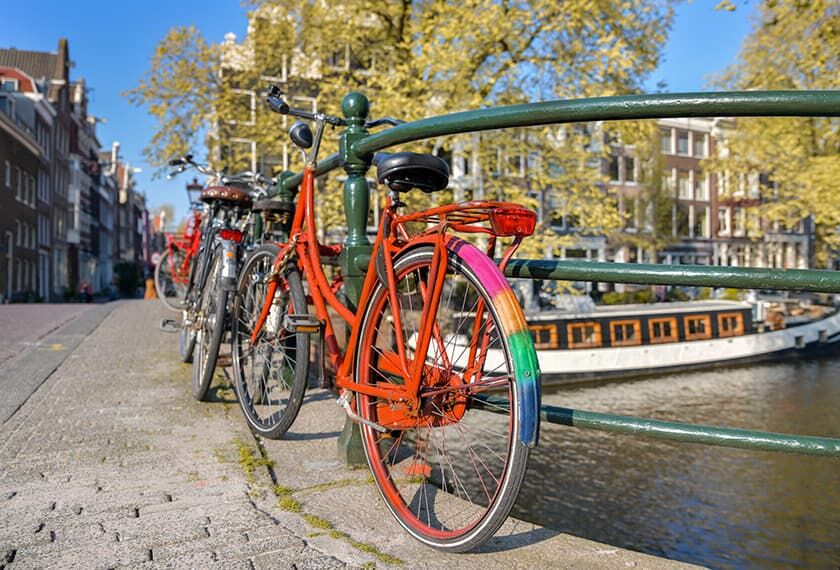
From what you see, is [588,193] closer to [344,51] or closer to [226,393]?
[344,51]

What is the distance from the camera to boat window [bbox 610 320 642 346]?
664 inches

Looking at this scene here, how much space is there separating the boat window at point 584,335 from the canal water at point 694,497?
607 centimetres

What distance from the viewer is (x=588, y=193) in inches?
655

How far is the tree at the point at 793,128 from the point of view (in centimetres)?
1485

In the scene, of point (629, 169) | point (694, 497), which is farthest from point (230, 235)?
point (629, 169)

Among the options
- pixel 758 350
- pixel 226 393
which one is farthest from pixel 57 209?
pixel 226 393

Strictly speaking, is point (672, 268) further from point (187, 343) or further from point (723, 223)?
point (723, 223)

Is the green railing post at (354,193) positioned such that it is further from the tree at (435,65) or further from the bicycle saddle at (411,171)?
the tree at (435,65)

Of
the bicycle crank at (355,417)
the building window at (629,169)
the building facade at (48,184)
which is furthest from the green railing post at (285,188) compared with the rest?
the building window at (629,169)

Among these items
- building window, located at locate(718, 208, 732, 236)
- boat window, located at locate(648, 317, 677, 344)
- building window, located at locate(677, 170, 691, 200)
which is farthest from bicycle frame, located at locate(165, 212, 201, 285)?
building window, located at locate(718, 208, 732, 236)

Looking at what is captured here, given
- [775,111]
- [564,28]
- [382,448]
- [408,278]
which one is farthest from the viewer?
[564,28]

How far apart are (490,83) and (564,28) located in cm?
189

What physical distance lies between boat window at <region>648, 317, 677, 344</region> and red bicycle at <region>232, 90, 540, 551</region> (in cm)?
1541

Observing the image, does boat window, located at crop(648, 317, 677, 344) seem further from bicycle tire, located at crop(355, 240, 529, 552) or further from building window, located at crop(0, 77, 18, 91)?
building window, located at crop(0, 77, 18, 91)
